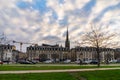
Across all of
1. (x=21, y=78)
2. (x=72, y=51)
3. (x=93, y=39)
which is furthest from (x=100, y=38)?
(x=72, y=51)

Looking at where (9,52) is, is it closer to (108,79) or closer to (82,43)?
(82,43)

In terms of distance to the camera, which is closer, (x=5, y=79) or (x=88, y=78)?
(x=5, y=79)

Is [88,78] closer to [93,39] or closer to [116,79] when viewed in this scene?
[116,79]

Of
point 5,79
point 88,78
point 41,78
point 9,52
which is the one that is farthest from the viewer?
point 9,52

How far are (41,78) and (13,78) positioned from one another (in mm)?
2686

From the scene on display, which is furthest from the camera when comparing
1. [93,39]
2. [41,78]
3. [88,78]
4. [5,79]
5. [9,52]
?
[9,52]

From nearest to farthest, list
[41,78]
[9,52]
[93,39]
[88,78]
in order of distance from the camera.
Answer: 1. [41,78]
2. [88,78]
3. [93,39]
4. [9,52]

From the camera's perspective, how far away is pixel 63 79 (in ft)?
82.4

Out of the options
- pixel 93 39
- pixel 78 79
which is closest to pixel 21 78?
pixel 78 79

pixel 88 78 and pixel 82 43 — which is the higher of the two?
pixel 82 43

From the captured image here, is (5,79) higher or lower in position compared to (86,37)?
lower

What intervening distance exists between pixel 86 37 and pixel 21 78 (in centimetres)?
3490

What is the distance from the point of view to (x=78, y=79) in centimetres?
2558

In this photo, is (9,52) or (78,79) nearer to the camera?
(78,79)
